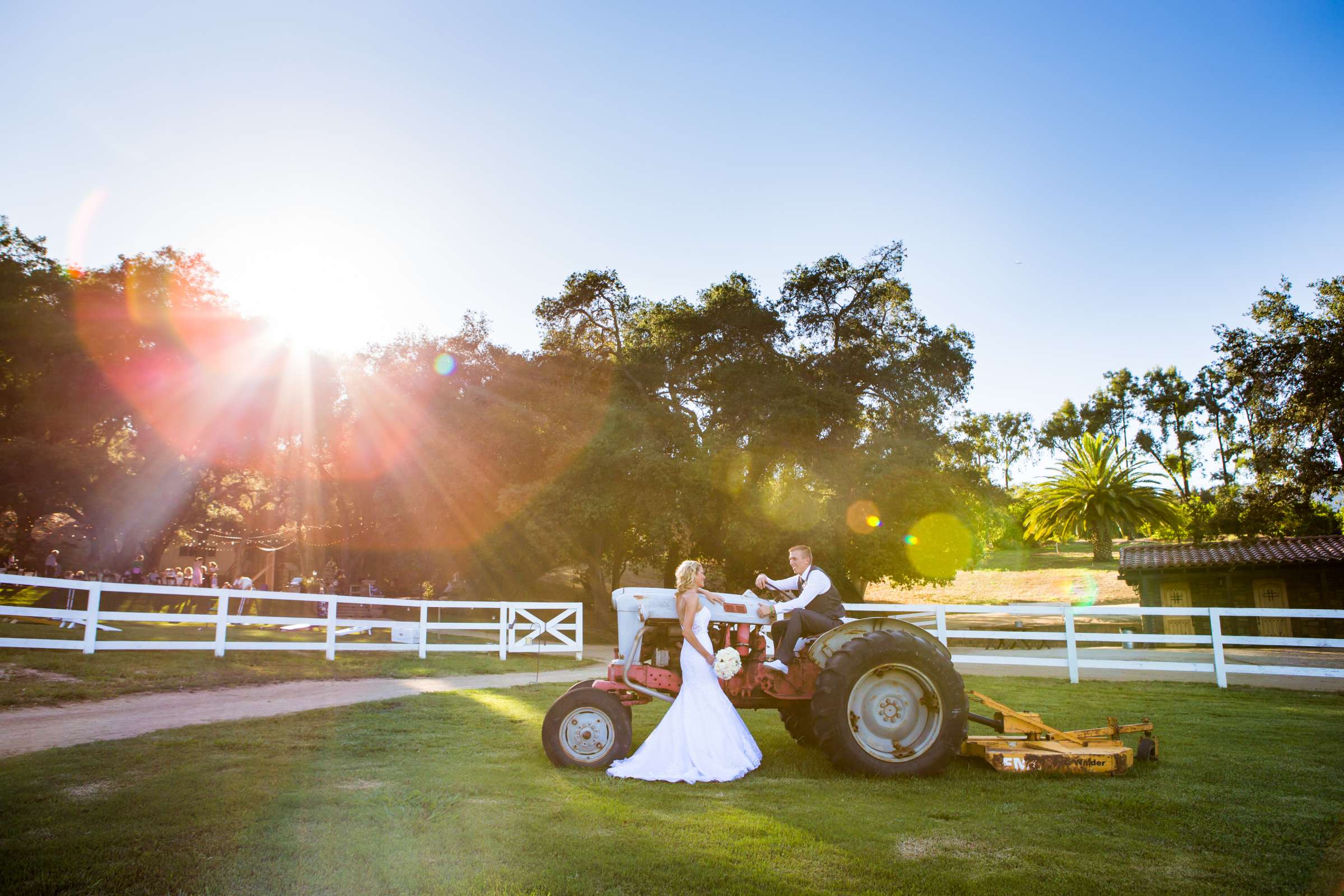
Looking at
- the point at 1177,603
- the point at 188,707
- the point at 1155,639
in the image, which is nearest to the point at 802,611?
the point at 188,707

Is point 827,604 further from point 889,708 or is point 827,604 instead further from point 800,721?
point 800,721

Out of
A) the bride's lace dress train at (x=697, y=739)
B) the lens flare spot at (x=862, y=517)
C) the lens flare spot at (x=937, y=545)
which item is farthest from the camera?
the lens flare spot at (x=937, y=545)

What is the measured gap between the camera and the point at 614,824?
181 inches

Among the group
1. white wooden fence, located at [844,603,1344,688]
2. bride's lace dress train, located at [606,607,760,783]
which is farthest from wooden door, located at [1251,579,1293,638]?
bride's lace dress train, located at [606,607,760,783]

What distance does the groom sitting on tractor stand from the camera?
6789mm

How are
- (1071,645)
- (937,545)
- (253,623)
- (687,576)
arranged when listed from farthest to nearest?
(937,545) → (253,623) → (1071,645) → (687,576)

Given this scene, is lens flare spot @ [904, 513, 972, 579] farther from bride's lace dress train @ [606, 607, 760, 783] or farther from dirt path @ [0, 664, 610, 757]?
bride's lace dress train @ [606, 607, 760, 783]

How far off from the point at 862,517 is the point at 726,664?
21.2m

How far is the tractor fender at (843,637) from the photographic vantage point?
6.64 meters

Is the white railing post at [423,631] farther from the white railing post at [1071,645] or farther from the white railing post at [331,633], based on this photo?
the white railing post at [1071,645]

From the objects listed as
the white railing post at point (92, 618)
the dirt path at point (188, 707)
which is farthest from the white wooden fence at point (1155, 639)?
the white railing post at point (92, 618)

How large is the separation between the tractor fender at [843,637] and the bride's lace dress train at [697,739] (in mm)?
858

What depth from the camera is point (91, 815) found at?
14.4 ft

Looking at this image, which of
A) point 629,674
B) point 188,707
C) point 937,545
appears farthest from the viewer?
point 937,545
